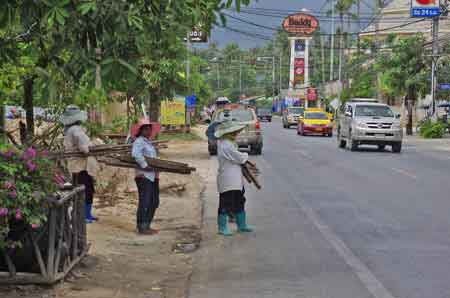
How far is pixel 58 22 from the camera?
627 centimetres

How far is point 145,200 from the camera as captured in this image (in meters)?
12.1

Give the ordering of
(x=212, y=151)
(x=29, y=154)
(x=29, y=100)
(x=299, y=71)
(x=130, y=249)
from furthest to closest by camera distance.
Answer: (x=299, y=71) → (x=212, y=151) → (x=29, y=100) → (x=130, y=249) → (x=29, y=154)

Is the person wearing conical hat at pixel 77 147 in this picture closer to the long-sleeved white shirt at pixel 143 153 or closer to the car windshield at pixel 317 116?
the long-sleeved white shirt at pixel 143 153

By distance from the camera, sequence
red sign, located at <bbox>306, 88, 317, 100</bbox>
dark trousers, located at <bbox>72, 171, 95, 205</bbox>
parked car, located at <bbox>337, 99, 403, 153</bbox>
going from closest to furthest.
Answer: dark trousers, located at <bbox>72, 171, 95, 205</bbox>
parked car, located at <bbox>337, 99, 403, 153</bbox>
red sign, located at <bbox>306, 88, 317, 100</bbox>

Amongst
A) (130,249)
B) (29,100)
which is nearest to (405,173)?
(130,249)

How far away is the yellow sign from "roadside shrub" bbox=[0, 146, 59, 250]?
36.0 metres

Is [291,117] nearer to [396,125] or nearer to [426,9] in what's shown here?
[426,9]

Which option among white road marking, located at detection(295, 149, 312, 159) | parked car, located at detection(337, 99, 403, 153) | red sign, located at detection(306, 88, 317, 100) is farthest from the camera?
red sign, located at detection(306, 88, 317, 100)

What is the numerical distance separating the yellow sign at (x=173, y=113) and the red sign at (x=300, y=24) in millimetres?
67718

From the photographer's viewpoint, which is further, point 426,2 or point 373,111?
point 426,2

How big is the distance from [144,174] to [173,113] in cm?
3237

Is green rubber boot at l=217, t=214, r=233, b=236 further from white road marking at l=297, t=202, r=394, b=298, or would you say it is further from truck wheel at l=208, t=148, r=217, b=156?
truck wheel at l=208, t=148, r=217, b=156

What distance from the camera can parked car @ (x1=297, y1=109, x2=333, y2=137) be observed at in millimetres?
51125

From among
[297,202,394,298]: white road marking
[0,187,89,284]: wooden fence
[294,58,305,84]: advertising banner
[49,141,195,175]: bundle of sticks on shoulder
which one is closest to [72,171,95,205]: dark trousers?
[49,141,195,175]: bundle of sticks on shoulder
